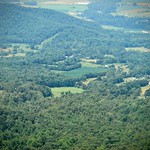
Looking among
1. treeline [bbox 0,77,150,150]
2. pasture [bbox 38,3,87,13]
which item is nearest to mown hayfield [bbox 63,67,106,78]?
Result: treeline [bbox 0,77,150,150]

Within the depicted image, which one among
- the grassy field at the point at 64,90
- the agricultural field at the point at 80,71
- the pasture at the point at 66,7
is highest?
the pasture at the point at 66,7

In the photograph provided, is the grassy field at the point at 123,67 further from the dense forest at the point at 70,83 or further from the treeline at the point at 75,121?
the treeline at the point at 75,121

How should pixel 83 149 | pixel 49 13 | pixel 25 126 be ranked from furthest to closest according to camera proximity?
1. pixel 49 13
2. pixel 25 126
3. pixel 83 149

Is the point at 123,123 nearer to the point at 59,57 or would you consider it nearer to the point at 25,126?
the point at 25,126

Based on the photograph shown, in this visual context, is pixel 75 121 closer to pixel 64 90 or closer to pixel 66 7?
pixel 64 90

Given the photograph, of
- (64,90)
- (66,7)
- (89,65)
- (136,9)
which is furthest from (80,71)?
(66,7)

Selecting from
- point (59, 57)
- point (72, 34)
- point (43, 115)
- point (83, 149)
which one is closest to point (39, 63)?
point (59, 57)

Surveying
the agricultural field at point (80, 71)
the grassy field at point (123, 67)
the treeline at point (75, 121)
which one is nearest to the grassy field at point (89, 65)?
the agricultural field at point (80, 71)

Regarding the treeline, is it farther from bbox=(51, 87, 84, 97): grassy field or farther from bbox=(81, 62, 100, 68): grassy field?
bbox=(81, 62, 100, 68): grassy field

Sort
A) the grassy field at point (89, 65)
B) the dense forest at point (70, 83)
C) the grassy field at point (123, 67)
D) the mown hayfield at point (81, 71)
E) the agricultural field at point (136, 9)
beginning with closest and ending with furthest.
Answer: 1. the dense forest at point (70, 83)
2. the mown hayfield at point (81, 71)
3. the grassy field at point (123, 67)
4. the grassy field at point (89, 65)
5. the agricultural field at point (136, 9)
